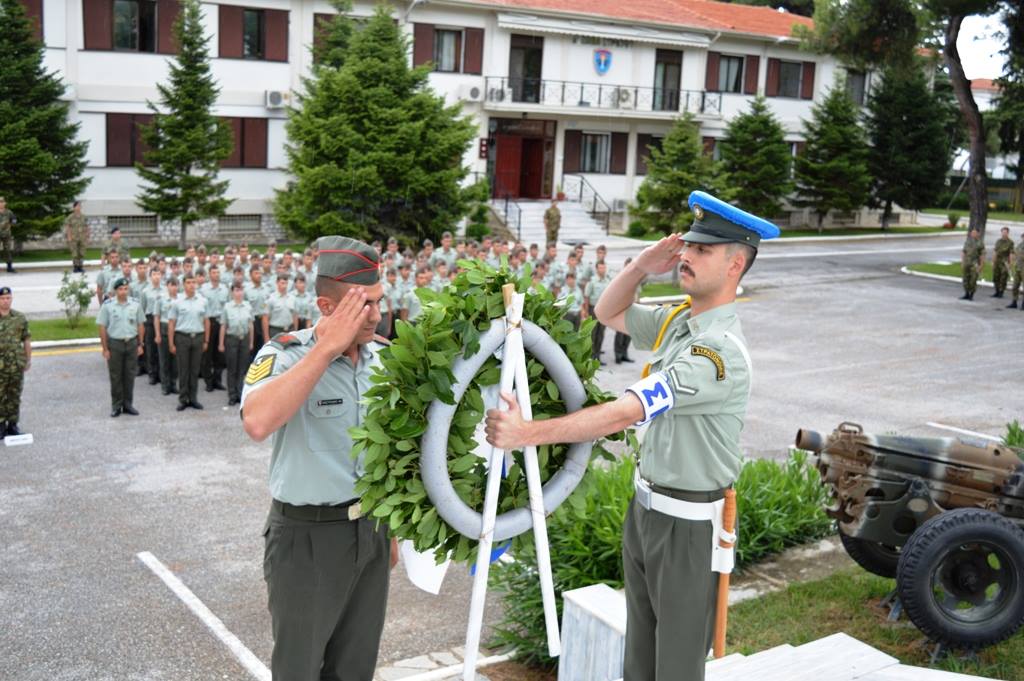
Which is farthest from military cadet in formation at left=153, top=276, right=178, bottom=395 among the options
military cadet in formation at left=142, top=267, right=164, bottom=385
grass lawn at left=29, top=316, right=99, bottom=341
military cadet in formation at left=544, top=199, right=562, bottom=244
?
military cadet in formation at left=544, top=199, right=562, bottom=244

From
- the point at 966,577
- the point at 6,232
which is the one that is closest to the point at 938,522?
the point at 966,577

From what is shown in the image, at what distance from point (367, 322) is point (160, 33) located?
2786 cm

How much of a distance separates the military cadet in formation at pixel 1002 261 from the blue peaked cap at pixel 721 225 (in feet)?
77.3

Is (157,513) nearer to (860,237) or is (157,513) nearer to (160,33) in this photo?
(160,33)

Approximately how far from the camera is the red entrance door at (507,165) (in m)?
37.9

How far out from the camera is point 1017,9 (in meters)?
30.8

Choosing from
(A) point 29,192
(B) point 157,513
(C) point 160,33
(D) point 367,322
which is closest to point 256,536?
(B) point 157,513

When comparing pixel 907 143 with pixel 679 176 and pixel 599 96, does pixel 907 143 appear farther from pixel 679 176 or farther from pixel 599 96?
pixel 679 176

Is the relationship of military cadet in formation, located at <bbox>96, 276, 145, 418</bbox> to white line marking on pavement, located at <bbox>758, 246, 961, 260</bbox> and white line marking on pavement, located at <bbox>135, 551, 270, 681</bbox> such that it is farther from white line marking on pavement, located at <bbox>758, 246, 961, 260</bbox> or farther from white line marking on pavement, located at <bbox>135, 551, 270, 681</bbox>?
white line marking on pavement, located at <bbox>758, 246, 961, 260</bbox>

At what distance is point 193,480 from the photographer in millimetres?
11078

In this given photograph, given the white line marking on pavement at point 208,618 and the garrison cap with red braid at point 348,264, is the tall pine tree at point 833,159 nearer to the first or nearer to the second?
the white line marking on pavement at point 208,618

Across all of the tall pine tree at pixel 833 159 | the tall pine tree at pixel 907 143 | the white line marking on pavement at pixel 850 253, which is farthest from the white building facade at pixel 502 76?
the white line marking on pavement at pixel 850 253

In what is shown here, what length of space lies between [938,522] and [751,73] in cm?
3734

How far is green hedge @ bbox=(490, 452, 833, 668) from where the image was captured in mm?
7223
